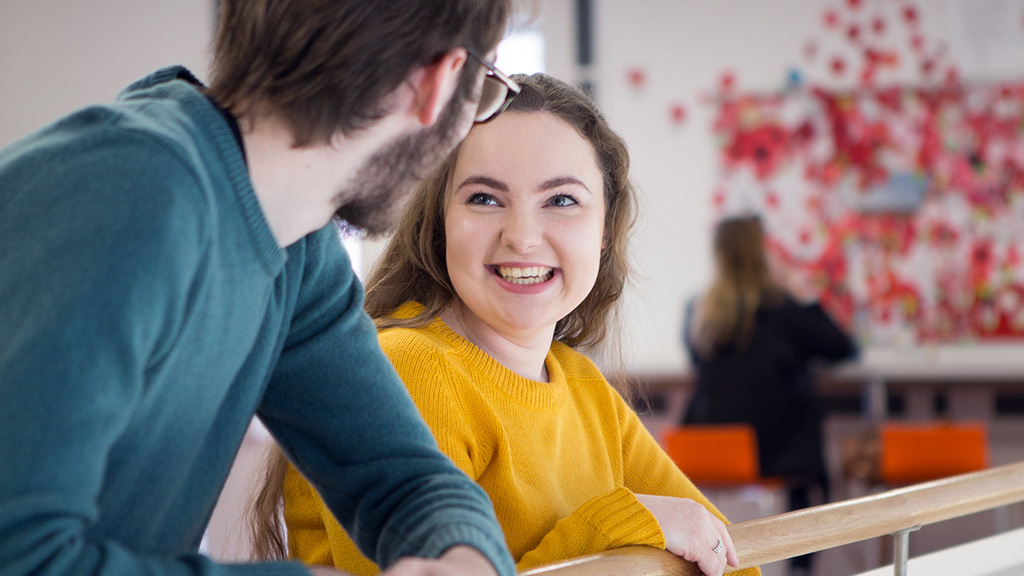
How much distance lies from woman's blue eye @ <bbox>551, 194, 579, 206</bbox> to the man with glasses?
396mm

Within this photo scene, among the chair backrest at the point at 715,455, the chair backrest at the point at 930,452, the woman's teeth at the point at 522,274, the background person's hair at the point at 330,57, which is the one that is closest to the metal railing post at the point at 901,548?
the woman's teeth at the point at 522,274

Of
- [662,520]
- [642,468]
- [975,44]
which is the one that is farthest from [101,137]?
[975,44]

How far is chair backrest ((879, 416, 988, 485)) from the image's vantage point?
360cm

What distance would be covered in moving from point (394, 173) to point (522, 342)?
53 centimetres

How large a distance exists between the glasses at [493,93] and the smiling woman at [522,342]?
13.3 inches

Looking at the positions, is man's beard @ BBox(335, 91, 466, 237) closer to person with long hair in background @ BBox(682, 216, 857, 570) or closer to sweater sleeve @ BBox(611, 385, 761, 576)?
sweater sleeve @ BBox(611, 385, 761, 576)

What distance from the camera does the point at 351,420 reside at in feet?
3.19

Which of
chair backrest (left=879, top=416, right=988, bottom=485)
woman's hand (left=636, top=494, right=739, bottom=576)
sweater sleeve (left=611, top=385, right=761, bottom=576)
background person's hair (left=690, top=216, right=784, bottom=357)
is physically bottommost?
chair backrest (left=879, top=416, right=988, bottom=485)

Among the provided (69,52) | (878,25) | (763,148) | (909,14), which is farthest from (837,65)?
(69,52)

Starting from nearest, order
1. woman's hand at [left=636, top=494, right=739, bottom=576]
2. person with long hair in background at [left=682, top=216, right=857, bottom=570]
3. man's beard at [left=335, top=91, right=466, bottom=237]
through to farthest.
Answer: man's beard at [left=335, top=91, right=466, bottom=237], woman's hand at [left=636, top=494, right=739, bottom=576], person with long hair in background at [left=682, top=216, right=857, bottom=570]

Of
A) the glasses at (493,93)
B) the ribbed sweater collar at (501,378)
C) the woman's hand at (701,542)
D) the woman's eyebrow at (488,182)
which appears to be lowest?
the woman's hand at (701,542)

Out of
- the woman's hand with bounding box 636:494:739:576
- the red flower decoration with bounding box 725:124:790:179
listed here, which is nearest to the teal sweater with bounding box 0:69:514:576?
the woman's hand with bounding box 636:494:739:576

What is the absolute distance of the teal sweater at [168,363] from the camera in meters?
0.60

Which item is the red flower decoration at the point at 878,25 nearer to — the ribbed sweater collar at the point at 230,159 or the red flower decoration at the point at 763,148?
the red flower decoration at the point at 763,148
